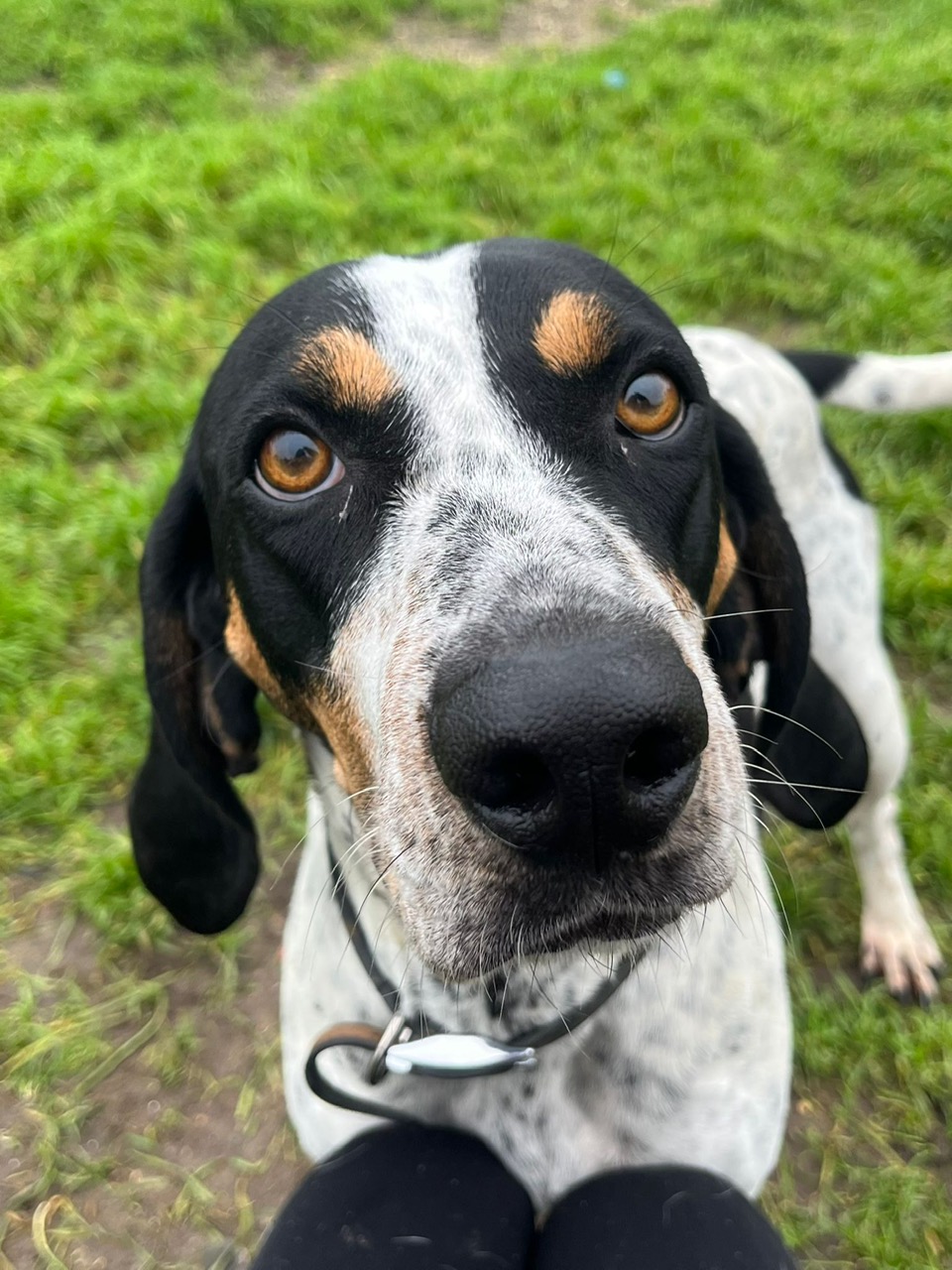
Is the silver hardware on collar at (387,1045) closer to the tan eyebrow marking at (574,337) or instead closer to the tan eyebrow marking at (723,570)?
the tan eyebrow marking at (723,570)

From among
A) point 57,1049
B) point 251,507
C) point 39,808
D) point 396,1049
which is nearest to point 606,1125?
point 396,1049

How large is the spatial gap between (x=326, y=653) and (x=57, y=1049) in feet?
7.28

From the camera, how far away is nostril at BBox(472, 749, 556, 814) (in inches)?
51.0

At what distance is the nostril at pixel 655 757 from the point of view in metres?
1.30

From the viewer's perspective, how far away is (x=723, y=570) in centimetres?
232

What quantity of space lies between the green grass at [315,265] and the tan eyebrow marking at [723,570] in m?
1.55

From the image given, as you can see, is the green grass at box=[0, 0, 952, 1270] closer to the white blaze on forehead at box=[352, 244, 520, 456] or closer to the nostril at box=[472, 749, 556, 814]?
the white blaze on forehead at box=[352, 244, 520, 456]

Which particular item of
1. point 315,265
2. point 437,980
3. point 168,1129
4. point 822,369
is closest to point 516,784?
point 437,980

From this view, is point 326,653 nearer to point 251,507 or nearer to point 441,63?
point 251,507

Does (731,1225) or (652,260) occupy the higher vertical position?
(652,260)

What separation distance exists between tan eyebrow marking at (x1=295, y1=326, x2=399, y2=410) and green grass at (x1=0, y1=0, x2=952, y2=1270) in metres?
2.29

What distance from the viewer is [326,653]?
1.95m

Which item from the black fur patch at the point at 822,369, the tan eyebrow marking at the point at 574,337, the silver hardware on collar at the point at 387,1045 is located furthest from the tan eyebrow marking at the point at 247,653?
the black fur patch at the point at 822,369

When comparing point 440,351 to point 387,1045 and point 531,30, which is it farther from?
point 531,30
